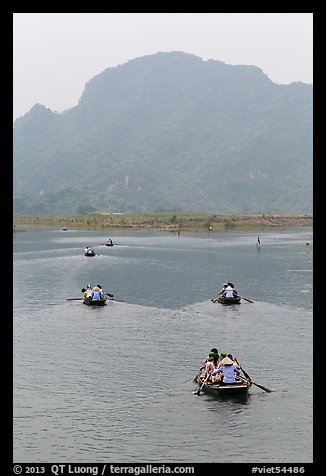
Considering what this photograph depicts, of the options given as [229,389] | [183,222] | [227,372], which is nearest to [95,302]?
[227,372]

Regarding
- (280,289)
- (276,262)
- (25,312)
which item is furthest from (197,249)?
(25,312)

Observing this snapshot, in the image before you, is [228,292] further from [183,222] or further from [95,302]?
[183,222]

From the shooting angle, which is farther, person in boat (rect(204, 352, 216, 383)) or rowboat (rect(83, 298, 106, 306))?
rowboat (rect(83, 298, 106, 306))

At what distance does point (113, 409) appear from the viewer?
27.0m

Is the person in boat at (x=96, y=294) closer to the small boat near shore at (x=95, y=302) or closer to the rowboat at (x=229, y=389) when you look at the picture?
the small boat near shore at (x=95, y=302)

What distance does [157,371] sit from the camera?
32.1 meters

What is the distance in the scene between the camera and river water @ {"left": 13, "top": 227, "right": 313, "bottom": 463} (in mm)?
23375

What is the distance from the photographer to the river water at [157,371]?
23375mm

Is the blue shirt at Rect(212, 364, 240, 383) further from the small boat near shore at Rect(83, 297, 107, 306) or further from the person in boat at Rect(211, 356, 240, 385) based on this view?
the small boat near shore at Rect(83, 297, 107, 306)

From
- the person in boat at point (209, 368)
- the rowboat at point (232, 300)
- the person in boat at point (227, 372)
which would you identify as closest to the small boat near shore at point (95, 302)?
the rowboat at point (232, 300)

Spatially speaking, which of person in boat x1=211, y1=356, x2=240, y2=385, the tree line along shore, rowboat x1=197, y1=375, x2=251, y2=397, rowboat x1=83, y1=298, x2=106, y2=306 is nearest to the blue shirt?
person in boat x1=211, y1=356, x2=240, y2=385
